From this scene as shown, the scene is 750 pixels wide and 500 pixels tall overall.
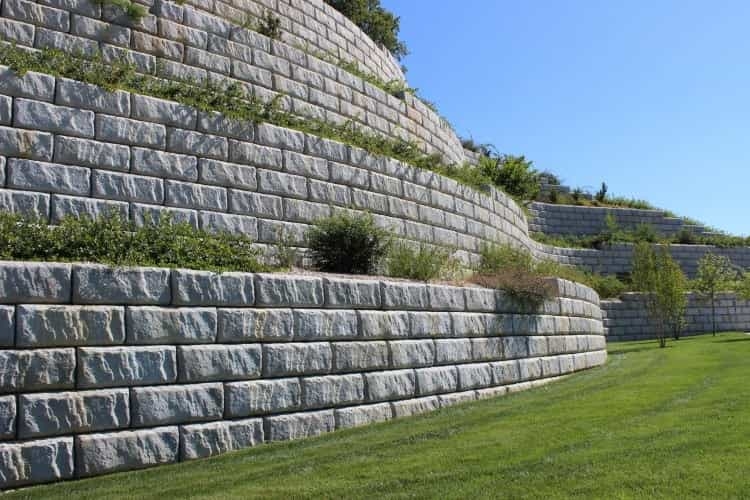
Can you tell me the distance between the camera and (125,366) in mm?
6523

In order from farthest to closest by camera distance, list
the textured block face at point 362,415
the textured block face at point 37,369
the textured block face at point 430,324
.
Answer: the textured block face at point 430,324
the textured block face at point 362,415
the textured block face at point 37,369

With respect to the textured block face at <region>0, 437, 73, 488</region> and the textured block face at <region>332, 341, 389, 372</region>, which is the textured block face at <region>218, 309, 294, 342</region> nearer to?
the textured block face at <region>332, 341, 389, 372</region>

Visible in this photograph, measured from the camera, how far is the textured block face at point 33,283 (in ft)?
19.9

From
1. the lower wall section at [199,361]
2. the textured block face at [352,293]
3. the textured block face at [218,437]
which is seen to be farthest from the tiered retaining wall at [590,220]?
the textured block face at [218,437]

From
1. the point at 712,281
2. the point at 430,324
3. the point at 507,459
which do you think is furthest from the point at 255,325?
the point at 712,281

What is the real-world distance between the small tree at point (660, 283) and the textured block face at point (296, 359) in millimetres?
17473

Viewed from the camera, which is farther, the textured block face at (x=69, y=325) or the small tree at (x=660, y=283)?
the small tree at (x=660, y=283)

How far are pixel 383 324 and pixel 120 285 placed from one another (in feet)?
11.0

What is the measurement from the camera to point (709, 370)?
11.9 meters

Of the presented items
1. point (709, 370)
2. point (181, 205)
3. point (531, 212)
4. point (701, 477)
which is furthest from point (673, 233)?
point (701, 477)

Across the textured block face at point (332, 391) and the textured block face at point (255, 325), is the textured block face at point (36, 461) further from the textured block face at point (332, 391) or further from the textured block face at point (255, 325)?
the textured block face at point (332, 391)

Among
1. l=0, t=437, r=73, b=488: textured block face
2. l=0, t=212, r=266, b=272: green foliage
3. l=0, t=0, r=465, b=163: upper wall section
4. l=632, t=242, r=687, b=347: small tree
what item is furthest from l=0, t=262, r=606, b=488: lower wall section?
l=632, t=242, r=687, b=347: small tree

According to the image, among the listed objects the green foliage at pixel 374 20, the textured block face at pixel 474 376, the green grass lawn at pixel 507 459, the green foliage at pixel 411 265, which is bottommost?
the green grass lawn at pixel 507 459

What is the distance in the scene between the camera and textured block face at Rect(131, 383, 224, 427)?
6543 millimetres
